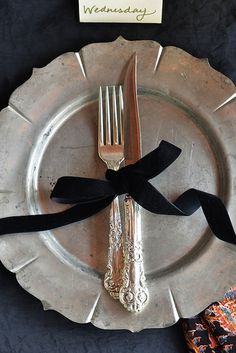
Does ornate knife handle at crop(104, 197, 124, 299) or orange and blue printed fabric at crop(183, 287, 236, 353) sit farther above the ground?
ornate knife handle at crop(104, 197, 124, 299)

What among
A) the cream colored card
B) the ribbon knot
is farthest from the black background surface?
the ribbon knot

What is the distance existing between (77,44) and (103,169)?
0.13 metres

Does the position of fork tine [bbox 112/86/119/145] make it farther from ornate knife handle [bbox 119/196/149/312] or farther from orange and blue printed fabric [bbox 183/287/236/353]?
orange and blue printed fabric [bbox 183/287/236/353]

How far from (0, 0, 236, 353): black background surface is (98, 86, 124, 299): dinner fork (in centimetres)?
6

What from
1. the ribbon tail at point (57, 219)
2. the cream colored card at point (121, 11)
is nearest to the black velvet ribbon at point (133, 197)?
the ribbon tail at point (57, 219)

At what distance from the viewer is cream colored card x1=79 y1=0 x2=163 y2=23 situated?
51 cm

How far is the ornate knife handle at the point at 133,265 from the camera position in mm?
479

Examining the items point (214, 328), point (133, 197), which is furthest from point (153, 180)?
point (214, 328)

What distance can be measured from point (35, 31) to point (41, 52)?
0.9 inches

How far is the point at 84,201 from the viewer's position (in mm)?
488

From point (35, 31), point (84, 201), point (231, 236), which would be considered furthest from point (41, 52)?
point (231, 236)

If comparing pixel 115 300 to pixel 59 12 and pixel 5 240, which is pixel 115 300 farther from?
pixel 59 12

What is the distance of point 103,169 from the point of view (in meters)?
0.51

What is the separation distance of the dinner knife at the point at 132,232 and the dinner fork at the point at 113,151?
11 millimetres
